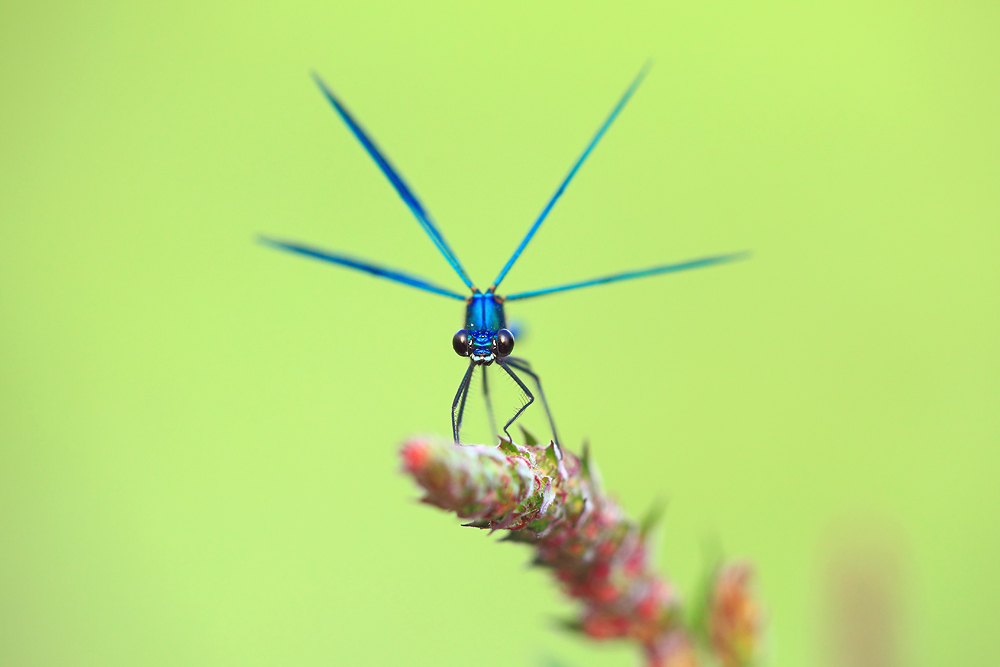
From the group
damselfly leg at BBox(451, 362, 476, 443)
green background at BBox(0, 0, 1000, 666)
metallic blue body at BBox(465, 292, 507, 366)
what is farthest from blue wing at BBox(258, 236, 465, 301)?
green background at BBox(0, 0, 1000, 666)

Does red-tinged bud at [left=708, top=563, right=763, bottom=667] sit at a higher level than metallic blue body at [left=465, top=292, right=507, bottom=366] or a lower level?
lower

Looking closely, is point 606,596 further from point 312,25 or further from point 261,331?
point 312,25

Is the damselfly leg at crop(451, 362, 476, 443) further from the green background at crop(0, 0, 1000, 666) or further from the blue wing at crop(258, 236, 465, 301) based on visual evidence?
the green background at crop(0, 0, 1000, 666)

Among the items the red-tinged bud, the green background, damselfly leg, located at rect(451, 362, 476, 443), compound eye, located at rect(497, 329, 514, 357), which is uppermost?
the green background

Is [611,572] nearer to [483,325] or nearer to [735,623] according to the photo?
[735,623]

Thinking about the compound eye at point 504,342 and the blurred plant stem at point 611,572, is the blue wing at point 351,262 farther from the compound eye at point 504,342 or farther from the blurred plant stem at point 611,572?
the blurred plant stem at point 611,572

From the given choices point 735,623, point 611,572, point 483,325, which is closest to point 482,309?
point 483,325
